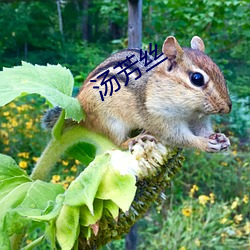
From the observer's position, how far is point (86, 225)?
53 centimetres

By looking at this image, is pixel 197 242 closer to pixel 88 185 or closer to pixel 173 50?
pixel 173 50

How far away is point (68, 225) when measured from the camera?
530 millimetres

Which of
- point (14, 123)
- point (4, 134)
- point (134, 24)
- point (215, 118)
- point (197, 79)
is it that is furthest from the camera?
point (4, 134)

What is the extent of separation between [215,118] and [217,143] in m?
1.88

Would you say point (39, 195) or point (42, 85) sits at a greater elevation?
point (42, 85)

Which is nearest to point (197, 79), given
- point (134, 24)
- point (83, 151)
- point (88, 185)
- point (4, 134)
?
point (83, 151)

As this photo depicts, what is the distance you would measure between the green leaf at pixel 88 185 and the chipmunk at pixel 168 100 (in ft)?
0.51

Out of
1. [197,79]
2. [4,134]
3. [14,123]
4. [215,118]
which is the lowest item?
[4,134]

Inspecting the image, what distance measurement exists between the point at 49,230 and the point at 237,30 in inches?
82.4

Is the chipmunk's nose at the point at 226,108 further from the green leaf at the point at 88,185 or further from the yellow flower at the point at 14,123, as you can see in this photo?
the yellow flower at the point at 14,123

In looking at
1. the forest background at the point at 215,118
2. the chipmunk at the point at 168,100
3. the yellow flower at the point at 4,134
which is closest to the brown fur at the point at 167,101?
the chipmunk at the point at 168,100

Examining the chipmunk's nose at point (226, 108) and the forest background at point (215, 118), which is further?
the forest background at point (215, 118)

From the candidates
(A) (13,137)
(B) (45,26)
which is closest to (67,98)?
(A) (13,137)

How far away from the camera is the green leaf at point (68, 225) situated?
1.72 feet
